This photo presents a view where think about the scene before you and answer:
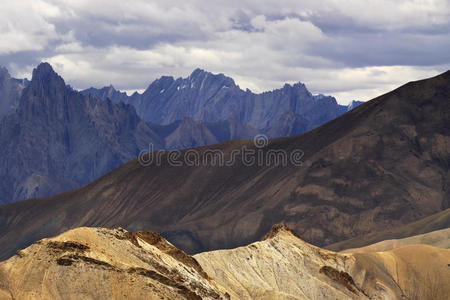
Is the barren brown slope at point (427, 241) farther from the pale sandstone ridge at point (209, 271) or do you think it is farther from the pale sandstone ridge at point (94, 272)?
the pale sandstone ridge at point (94, 272)

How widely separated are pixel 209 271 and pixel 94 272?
3441 centimetres

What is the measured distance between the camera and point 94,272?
318ft

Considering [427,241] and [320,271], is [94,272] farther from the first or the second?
[427,241]

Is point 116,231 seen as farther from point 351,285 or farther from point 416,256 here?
point 416,256

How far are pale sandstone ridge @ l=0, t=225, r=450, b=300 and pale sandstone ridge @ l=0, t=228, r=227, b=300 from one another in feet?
0.35

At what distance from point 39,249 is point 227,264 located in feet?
137

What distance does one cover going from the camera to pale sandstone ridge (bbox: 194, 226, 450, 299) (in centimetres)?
13175

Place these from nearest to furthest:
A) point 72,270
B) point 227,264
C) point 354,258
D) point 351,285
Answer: point 72,270
point 227,264
point 351,285
point 354,258

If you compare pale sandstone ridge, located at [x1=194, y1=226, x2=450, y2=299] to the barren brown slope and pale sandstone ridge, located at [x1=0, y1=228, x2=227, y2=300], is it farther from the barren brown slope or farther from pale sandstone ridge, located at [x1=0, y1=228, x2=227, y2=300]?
the barren brown slope

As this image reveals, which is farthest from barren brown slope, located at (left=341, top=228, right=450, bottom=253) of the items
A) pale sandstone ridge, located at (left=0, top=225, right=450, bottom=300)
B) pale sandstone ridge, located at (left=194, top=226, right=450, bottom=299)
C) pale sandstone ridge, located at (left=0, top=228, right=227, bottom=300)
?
pale sandstone ridge, located at (left=0, top=228, right=227, bottom=300)

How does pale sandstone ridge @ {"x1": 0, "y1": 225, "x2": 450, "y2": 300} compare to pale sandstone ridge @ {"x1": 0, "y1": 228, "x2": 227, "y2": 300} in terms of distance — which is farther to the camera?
pale sandstone ridge @ {"x1": 0, "y1": 225, "x2": 450, "y2": 300}

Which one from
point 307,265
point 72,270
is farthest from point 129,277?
point 307,265

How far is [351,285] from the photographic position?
14450 cm

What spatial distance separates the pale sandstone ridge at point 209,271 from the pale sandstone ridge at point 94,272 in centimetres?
11
